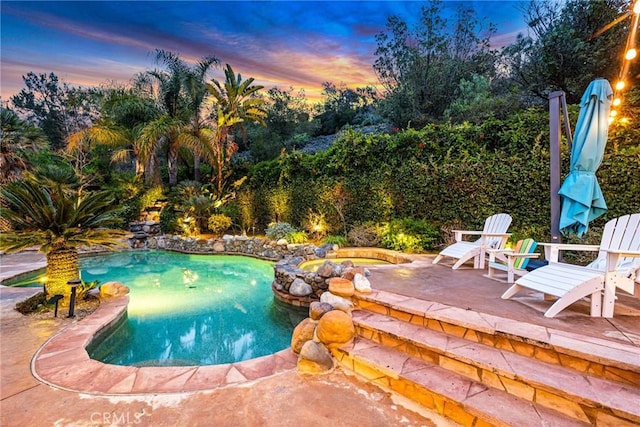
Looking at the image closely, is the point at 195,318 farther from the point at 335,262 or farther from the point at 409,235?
the point at 409,235

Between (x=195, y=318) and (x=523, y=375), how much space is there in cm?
438

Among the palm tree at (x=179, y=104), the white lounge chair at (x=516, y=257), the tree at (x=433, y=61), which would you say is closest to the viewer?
the white lounge chair at (x=516, y=257)

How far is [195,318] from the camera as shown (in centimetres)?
458

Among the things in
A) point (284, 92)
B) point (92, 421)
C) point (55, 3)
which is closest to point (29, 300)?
point (92, 421)

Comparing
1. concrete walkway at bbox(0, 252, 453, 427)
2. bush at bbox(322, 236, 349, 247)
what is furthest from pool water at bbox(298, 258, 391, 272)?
concrete walkway at bbox(0, 252, 453, 427)

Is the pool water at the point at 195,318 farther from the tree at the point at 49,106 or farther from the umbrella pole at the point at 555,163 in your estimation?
the tree at the point at 49,106

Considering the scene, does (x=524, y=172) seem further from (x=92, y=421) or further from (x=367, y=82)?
(x=367, y=82)

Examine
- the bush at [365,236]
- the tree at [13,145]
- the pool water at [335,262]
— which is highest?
the tree at [13,145]

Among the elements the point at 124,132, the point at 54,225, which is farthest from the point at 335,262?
the point at 124,132

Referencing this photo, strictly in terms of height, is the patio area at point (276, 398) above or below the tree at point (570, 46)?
below

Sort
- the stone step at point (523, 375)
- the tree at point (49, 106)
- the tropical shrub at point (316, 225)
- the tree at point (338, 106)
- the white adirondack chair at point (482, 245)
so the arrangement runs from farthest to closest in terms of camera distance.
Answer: the tree at point (49, 106) < the tree at point (338, 106) < the tropical shrub at point (316, 225) < the white adirondack chair at point (482, 245) < the stone step at point (523, 375)

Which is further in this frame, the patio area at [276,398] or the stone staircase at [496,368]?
the patio area at [276,398]

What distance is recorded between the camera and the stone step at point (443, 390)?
5.72 ft

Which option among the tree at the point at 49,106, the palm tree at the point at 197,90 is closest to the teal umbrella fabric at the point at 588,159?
the palm tree at the point at 197,90
